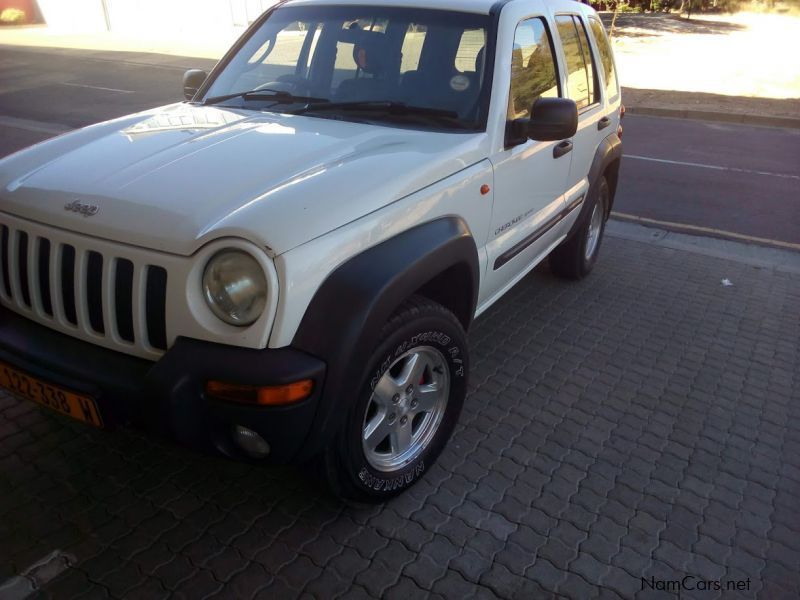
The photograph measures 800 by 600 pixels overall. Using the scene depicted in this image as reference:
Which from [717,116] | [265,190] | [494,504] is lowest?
[494,504]

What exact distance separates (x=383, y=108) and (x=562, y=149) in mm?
1208

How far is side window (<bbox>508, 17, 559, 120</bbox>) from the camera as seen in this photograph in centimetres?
335

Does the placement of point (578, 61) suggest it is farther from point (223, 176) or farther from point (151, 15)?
point (151, 15)

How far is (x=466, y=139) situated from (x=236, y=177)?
42.1 inches

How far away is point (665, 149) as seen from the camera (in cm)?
1016

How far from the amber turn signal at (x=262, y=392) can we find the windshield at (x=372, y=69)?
156 centimetres

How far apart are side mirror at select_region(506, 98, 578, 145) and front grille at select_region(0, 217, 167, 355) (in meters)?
1.81

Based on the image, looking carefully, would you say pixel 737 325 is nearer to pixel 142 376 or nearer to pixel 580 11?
pixel 580 11

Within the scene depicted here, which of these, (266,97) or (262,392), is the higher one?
(266,97)

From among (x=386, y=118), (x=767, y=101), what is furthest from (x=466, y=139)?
(x=767, y=101)

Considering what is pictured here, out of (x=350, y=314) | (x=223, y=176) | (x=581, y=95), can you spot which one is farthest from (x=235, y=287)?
(x=581, y=95)

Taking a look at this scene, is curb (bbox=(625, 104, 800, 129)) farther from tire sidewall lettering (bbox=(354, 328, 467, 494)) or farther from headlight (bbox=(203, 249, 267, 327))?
headlight (bbox=(203, 249, 267, 327))

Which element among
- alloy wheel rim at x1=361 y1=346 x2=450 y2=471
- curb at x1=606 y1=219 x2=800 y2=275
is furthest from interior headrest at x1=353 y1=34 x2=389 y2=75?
curb at x1=606 y1=219 x2=800 y2=275

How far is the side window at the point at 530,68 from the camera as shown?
132 inches
